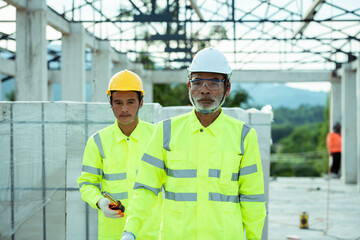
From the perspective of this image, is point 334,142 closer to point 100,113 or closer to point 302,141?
point 100,113

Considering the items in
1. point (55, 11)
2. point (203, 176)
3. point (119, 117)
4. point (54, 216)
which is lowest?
point (54, 216)

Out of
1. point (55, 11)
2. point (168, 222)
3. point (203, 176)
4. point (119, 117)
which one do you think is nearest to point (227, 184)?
point (203, 176)

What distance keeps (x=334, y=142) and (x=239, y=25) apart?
19.6 ft

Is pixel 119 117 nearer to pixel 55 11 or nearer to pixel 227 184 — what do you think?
pixel 227 184

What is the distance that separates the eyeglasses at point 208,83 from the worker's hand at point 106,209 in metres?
1.11

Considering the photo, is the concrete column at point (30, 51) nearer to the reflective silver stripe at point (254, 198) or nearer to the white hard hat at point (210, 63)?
the white hard hat at point (210, 63)

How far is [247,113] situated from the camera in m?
5.70

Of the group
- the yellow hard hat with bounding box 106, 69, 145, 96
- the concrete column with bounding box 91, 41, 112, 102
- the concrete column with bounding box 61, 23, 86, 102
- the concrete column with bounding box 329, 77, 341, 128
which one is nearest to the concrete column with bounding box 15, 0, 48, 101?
the concrete column with bounding box 61, 23, 86, 102

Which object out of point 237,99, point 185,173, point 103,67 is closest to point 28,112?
point 185,173

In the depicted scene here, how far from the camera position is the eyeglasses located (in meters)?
2.73

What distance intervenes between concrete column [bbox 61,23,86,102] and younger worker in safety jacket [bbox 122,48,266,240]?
10808 mm

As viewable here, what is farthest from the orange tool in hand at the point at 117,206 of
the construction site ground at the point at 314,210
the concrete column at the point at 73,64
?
the concrete column at the point at 73,64

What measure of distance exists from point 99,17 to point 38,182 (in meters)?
10.3

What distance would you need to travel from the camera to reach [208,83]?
2.73 metres
